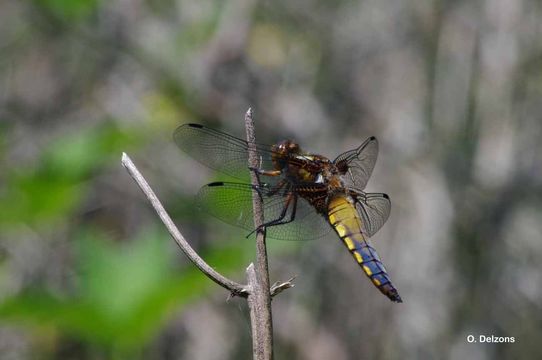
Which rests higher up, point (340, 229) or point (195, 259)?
point (340, 229)

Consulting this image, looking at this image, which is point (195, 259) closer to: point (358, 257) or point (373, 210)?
point (358, 257)

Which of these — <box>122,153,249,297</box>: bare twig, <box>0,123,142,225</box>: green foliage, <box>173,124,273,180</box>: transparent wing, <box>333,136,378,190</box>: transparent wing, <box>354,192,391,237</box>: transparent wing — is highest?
<box>0,123,142,225</box>: green foliage

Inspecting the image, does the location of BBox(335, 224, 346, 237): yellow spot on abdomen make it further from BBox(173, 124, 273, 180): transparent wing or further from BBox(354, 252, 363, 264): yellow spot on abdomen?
BBox(173, 124, 273, 180): transparent wing

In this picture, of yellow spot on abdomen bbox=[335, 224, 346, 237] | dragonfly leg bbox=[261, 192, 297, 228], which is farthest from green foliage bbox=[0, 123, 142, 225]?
yellow spot on abdomen bbox=[335, 224, 346, 237]

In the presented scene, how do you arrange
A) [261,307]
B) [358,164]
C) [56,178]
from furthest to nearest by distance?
1. [56,178]
2. [358,164]
3. [261,307]

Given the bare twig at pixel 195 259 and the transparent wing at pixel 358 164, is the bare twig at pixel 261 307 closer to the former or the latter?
the bare twig at pixel 195 259

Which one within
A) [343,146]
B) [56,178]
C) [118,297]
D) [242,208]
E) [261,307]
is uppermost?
[343,146]

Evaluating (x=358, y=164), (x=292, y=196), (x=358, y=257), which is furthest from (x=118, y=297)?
(x=358, y=164)
